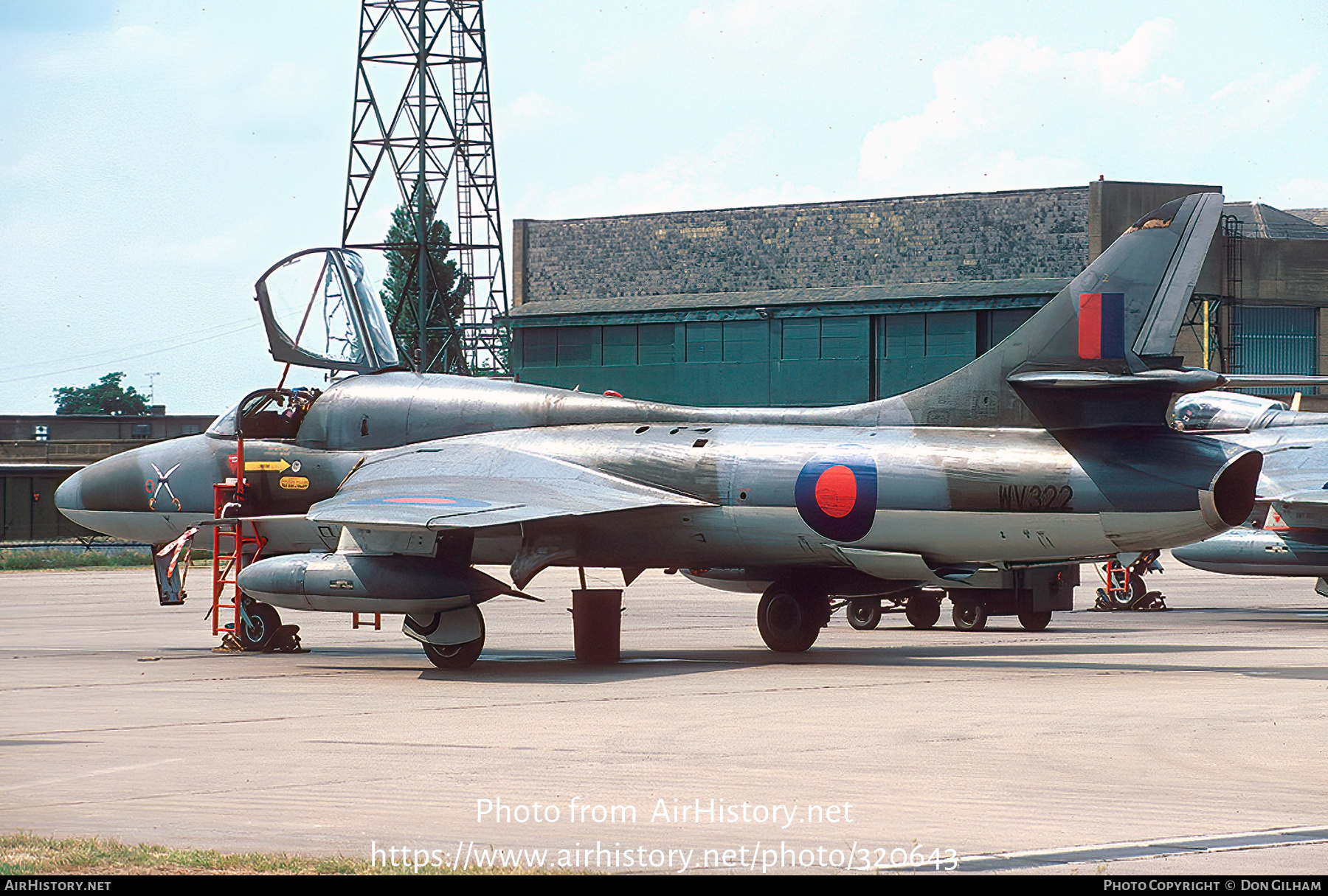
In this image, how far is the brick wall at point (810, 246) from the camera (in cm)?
5806

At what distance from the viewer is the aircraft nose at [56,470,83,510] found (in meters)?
22.2

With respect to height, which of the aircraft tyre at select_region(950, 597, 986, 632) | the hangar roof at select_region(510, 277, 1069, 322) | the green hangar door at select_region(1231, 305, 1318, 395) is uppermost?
the hangar roof at select_region(510, 277, 1069, 322)

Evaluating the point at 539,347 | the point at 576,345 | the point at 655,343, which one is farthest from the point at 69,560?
the point at 655,343

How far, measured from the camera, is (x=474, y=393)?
20203mm

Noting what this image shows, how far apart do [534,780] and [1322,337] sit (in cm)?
6179

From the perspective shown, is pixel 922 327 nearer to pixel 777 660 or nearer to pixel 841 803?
pixel 777 660

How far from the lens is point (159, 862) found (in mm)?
7258

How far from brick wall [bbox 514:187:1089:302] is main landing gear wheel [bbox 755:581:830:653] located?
40.7 meters

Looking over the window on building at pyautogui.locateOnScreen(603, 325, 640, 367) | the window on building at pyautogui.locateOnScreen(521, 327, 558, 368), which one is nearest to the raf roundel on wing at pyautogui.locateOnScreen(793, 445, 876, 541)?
the window on building at pyautogui.locateOnScreen(603, 325, 640, 367)

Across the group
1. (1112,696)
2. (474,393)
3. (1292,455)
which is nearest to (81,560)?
(474,393)

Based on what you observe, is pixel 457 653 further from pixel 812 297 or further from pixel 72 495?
pixel 812 297

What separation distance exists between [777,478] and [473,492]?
11.6 feet

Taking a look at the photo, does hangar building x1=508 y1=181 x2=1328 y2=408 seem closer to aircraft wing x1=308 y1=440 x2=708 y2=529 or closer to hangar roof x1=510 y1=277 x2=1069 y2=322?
hangar roof x1=510 y1=277 x2=1069 y2=322

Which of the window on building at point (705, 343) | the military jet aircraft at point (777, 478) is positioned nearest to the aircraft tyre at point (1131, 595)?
the military jet aircraft at point (777, 478)
